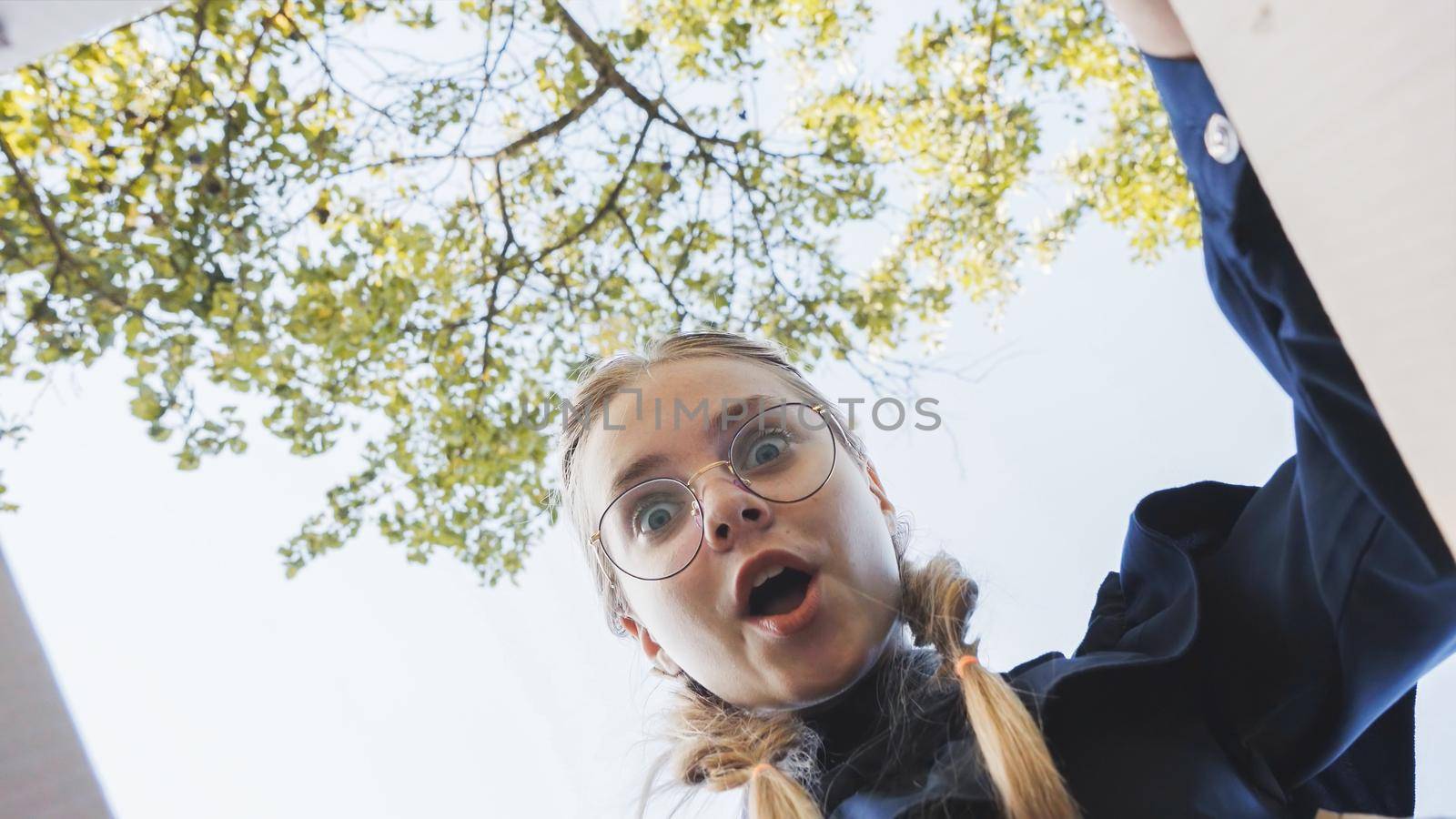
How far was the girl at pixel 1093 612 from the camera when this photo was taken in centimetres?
64

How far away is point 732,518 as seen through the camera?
1075 millimetres

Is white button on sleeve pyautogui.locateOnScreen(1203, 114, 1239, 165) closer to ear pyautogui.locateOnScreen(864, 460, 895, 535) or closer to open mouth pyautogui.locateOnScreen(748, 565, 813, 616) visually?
open mouth pyautogui.locateOnScreen(748, 565, 813, 616)

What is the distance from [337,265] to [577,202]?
77 cm

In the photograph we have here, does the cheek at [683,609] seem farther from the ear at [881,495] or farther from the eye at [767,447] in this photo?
the ear at [881,495]

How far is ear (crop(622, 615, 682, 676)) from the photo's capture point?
1.34 m

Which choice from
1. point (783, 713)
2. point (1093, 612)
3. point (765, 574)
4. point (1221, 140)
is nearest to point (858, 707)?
point (783, 713)

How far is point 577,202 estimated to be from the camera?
9.27 ft

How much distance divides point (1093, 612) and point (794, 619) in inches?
15.2

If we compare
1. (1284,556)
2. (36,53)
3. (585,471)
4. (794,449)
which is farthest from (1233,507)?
(36,53)

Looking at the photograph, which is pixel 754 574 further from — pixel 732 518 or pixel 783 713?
pixel 783 713

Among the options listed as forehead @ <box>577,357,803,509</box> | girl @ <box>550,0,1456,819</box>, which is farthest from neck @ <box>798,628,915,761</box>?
forehead @ <box>577,357,803,509</box>

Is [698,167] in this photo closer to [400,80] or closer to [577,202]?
[577,202]

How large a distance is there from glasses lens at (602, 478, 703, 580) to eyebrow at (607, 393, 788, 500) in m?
0.02

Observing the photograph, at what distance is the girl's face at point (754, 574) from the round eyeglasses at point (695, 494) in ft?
0.04
